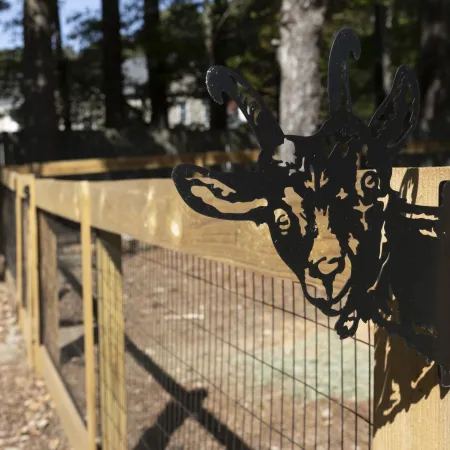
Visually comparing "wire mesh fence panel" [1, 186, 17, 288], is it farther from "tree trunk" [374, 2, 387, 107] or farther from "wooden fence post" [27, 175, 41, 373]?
"tree trunk" [374, 2, 387, 107]

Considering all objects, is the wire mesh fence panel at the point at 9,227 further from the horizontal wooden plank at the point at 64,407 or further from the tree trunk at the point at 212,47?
the tree trunk at the point at 212,47

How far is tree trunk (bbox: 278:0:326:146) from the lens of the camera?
7.40 metres

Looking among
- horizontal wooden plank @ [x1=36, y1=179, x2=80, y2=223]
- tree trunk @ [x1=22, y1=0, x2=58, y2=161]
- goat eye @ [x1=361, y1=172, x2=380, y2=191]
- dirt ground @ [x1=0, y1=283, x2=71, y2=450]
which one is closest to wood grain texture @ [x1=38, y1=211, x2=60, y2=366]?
horizontal wooden plank @ [x1=36, y1=179, x2=80, y2=223]

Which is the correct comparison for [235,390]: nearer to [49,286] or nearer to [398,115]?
[49,286]

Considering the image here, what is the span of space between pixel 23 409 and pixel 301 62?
4.84 m

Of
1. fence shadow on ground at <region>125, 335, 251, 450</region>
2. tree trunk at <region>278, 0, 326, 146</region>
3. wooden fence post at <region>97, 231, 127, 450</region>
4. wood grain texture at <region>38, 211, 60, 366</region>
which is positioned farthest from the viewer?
tree trunk at <region>278, 0, 326, 146</region>

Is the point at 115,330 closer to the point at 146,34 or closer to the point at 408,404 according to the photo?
the point at 408,404

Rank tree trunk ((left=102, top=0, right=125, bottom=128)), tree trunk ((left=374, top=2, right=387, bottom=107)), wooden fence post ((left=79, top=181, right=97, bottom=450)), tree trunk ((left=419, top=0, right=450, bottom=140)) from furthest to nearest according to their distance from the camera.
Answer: tree trunk ((left=374, top=2, right=387, bottom=107))
tree trunk ((left=102, top=0, right=125, bottom=128))
tree trunk ((left=419, top=0, right=450, bottom=140))
wooden fence post ((left=79, top=181, right=97, bottom=450))

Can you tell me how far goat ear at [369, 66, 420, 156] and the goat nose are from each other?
219mm

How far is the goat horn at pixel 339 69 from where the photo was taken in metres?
1.12

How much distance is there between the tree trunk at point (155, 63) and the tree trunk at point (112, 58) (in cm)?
190

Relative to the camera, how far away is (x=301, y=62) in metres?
7.54

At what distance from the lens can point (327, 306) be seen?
3.93 ft

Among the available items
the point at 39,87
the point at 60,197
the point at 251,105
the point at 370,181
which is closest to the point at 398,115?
the point at 370,181
